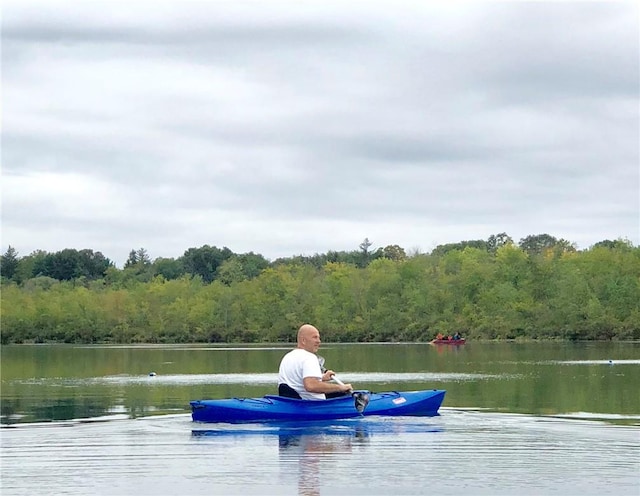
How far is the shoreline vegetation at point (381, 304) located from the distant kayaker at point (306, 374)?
253 feet

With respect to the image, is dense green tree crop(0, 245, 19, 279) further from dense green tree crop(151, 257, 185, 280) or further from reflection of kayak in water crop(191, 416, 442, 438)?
reflection of kayak in water crop(191, 416, 442, 438)

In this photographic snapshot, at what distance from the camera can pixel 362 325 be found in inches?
4387

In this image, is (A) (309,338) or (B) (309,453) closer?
(B) (309,453)

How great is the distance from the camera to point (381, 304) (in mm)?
112062

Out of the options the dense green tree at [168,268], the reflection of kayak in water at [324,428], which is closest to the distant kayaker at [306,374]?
the reflection of kayak in water at [324,428]

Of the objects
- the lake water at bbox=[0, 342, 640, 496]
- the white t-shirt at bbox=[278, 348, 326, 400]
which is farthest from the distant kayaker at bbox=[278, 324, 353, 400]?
the lake water at bbox=[0, 342, 640, 496]

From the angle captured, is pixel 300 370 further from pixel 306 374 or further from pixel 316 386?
pixel 316 386

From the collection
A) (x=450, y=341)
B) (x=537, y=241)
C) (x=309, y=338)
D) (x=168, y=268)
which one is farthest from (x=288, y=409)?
(x=168, y=268)

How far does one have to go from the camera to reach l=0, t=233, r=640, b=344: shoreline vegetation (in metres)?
99.6

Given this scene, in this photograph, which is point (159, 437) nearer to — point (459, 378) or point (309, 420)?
point (309, 420)

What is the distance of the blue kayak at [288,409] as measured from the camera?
20.8 m

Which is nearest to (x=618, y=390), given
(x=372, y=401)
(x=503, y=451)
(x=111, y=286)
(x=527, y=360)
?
(x=372, y=401)

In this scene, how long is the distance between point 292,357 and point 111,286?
123 m

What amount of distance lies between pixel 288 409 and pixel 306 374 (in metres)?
0.70
